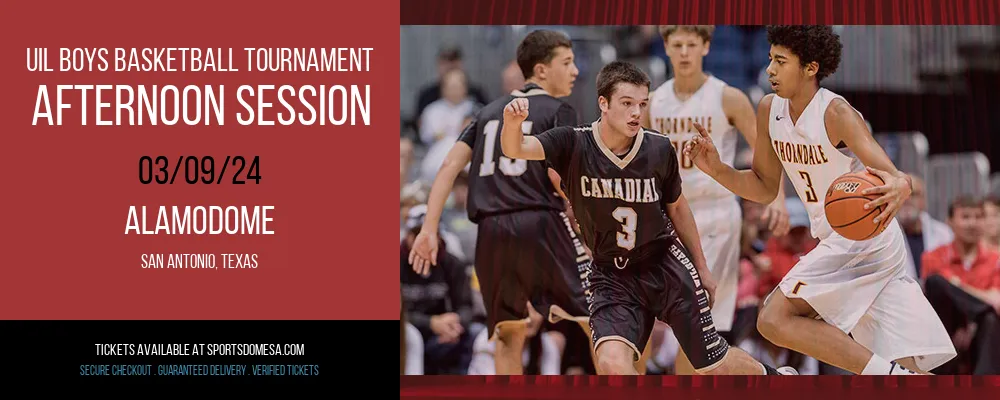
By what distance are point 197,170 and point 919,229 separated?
4.18m

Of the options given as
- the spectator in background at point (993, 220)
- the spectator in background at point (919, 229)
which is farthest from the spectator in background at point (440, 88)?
the spectator in background at point (993, 220)

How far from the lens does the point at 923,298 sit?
6.74 meters

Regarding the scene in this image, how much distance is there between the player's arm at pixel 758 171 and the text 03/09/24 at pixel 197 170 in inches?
93.7

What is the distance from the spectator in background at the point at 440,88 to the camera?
7398 millimetres

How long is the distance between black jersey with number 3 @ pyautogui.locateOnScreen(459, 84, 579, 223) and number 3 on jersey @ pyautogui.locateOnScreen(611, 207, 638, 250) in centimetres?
46

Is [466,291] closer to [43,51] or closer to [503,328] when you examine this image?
[503,328]

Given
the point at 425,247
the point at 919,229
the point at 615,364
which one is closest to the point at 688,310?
the point at 615,364

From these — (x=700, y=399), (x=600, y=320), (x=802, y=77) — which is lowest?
(x=700, y=399)

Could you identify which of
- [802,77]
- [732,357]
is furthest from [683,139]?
[732,357]

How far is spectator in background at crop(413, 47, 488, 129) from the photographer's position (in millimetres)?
7398

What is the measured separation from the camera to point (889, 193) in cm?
627

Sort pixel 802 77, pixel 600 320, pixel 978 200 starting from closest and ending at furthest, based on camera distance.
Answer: pixel 600 320 → pixel 802 77 → pixel 978 200

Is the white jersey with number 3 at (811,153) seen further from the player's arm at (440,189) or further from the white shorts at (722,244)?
the player's arm at (440,189)

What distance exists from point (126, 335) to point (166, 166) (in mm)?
931
